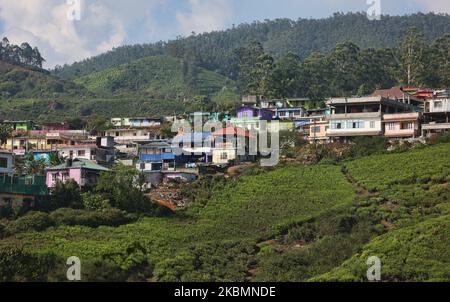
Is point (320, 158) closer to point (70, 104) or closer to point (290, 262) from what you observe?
point (290, 262)

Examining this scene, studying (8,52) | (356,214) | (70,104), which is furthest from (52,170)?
(8,52)

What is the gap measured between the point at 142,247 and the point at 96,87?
101m

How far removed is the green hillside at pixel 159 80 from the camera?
428 feet

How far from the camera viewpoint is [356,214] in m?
40.1

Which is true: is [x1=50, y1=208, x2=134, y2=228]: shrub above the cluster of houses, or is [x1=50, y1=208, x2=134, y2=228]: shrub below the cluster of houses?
below

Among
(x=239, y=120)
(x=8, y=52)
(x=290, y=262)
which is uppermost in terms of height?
(x=8, y=52)

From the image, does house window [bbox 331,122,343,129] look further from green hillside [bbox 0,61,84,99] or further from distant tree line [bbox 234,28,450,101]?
green hillside [bbox 0,61,84,99]

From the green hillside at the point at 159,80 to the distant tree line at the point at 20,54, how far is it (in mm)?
9679

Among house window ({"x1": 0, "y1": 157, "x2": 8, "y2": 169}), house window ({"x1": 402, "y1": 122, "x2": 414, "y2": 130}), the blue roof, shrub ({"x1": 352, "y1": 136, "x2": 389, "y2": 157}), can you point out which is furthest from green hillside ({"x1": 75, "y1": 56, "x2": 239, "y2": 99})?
house window ({"x1": 0, "y1": 157, "x2": 8, "y2": 169})

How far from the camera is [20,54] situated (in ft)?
431

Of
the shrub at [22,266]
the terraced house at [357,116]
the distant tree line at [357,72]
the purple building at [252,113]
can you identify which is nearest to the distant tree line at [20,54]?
the distant tree line at [357,72]

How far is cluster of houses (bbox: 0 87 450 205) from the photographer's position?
48.0 m

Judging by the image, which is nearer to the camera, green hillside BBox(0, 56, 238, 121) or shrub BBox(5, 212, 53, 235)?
shrub BBox(5, 212, 53, 235)

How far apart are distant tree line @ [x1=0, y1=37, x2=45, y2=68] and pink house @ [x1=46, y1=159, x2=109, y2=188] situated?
8403 centimetres
